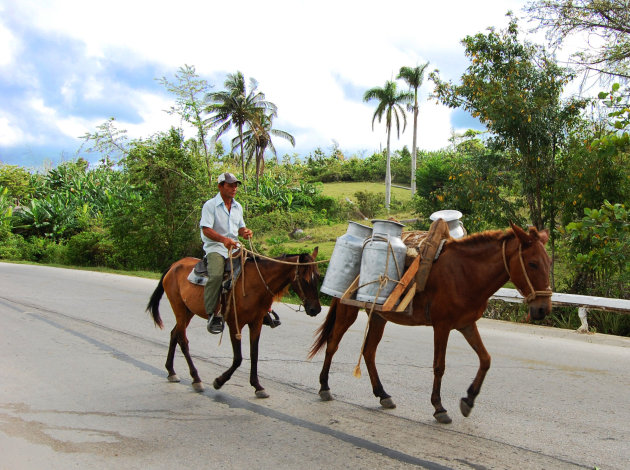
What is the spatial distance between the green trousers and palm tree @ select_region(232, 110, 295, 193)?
1101 inches

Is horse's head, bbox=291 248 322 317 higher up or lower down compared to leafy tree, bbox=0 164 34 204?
lower down

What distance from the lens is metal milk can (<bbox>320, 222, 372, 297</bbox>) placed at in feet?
18.4

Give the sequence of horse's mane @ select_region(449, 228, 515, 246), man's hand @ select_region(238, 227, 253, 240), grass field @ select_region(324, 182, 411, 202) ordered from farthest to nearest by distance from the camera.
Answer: grass field @ select_region(324, 182, 411, 202) < man's hand @ select_region(238, 227, 253, 240) < horse's mane @ select_region(449, 228, 515, 246)

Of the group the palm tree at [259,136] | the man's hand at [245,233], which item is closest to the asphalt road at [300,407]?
the man's hand at [245,233]

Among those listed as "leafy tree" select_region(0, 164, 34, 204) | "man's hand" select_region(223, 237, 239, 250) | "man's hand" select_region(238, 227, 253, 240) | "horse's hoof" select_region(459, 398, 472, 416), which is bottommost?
"horse's hoof" select_region(459, 398, 472, 416)

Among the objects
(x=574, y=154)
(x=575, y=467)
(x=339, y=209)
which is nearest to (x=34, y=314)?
(x=575, y=467)

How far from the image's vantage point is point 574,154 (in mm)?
12578

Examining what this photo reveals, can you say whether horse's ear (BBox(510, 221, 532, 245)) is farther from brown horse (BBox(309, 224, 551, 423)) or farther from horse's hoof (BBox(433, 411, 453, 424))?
horse's hoof (BBox(433, 411, 453, 424))

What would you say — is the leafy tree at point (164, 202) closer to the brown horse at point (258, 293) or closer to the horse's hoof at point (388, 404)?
the brown horse at point (258, 293)

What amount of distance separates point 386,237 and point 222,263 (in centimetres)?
193

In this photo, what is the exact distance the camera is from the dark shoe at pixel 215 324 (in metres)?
6.01

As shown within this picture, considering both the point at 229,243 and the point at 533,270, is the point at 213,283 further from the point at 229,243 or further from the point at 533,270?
the point at 533,270

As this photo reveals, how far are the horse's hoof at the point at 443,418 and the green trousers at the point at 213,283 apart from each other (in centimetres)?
269

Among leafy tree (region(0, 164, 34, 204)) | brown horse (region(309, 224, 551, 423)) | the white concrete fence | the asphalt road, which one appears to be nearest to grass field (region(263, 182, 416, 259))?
the white concrete fence
